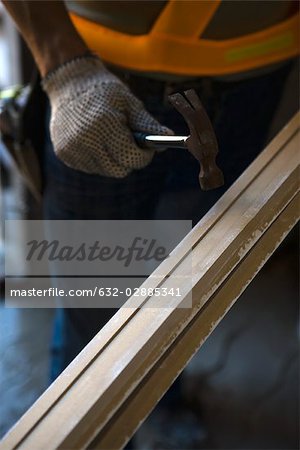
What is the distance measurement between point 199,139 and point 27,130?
367 mm

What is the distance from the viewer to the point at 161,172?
32.8 inches

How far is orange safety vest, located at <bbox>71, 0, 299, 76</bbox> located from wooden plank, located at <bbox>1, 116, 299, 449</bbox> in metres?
0.18

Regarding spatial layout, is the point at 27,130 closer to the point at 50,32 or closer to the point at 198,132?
the point at 50,32

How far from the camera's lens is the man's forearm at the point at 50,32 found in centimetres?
74

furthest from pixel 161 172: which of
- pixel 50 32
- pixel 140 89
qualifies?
pixel 50 32

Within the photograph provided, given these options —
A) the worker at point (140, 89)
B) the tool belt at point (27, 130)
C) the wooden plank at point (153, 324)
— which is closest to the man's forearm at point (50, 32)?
the worker at point (140, 89)

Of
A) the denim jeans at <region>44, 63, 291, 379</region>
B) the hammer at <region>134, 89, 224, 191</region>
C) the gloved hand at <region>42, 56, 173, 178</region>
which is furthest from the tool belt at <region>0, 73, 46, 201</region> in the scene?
the hammer at <region>134, 89, 224, 191</region>

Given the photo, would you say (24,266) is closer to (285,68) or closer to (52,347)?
(52,347)

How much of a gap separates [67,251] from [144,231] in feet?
0.33

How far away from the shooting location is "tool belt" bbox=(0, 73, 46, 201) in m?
0.88

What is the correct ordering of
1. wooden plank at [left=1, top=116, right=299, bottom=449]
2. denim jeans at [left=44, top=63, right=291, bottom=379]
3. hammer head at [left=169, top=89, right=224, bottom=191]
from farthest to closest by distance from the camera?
denim jeans at [left=44, top=63, right=291, bottom=379]
hammer head at [left=169, top=89, right=224, bottom=191]
wooden plank at [left=1, top=116, right=299, bottom=449]

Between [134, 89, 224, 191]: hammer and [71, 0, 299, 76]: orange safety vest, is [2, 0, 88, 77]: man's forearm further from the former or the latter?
[134, 89, 224, 191]: hammer

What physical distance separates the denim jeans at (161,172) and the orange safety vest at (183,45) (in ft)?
0.07

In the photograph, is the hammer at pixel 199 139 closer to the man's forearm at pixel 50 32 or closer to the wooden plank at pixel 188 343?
the wooden plank at pixel 188 343
